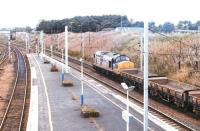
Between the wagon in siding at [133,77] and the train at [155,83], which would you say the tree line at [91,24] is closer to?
the train at [155,83]

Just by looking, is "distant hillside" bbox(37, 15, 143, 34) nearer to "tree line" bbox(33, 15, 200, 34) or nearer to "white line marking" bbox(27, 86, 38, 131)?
"tree line" bbox(33, 15, 200, 34)

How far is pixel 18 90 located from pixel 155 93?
1473cm

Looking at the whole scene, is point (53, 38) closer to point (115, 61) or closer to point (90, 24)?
point (90, 24)

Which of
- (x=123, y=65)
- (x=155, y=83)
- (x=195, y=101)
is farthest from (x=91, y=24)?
(x=195, y=101)

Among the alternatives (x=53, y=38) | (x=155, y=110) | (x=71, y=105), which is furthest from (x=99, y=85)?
(x=53, y=38)

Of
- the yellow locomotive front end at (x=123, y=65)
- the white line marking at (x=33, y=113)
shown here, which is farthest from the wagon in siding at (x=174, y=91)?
the yellow locomotive front end at (x=123, y=65)

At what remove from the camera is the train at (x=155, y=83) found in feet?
86.3

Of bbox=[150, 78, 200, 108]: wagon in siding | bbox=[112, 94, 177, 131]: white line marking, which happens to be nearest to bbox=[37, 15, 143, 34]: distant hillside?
bbox=[150, 78, 200, 108]: wagon in siding

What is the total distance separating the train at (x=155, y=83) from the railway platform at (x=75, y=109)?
237cm

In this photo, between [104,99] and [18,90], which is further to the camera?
[18,90]

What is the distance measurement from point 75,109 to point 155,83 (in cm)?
705

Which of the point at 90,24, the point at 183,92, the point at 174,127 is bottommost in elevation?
the point at 174,127

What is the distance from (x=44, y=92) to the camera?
36.6 meters

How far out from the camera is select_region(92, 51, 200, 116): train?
26297 mm
